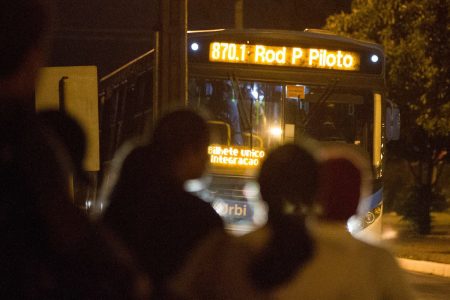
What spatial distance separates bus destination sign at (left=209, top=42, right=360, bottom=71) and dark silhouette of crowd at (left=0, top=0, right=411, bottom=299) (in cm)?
840

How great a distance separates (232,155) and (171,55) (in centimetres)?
270

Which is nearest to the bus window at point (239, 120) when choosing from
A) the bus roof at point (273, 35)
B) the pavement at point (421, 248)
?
the bus roof at point (273, 35)

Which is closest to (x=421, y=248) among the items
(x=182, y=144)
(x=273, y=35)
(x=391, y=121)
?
(x=391, y=121)

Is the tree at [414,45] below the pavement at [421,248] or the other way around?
the other way around

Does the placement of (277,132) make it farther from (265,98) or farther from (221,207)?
(221,207)

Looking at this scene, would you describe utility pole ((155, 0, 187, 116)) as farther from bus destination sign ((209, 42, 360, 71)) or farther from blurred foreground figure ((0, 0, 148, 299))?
blurred foreground figure ((0, 0, 148, 299))

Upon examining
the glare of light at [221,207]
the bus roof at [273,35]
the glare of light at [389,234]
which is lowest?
the glare of light at [389,234]

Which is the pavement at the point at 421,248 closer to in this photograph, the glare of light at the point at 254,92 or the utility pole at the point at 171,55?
the glare of light at the point at 254,92

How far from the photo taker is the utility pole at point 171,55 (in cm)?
978

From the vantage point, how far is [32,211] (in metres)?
2.05

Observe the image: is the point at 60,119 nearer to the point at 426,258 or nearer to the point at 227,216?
the point at 227,216

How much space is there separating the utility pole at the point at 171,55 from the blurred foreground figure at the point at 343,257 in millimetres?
6415

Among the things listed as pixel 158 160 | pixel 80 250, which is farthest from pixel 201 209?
pixel 80 250

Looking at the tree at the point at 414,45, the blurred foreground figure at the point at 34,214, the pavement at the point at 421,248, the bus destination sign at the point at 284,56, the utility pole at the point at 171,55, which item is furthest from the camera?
the tree at the point at 414,45
